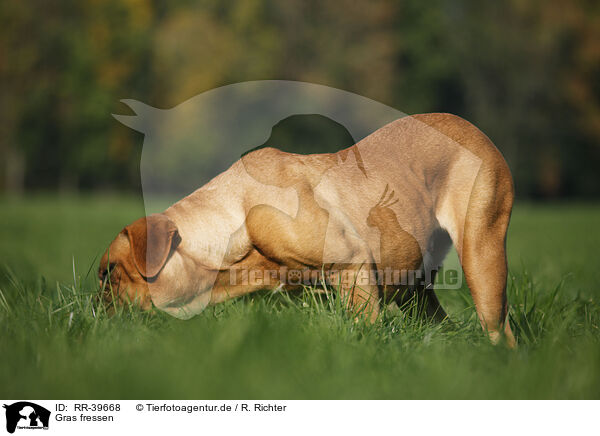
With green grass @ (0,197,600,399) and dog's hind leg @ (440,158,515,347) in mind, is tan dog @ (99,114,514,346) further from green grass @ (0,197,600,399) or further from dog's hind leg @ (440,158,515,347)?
green grass @ (0,197,600,399)

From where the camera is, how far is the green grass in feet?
6.64

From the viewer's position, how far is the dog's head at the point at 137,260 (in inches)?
109

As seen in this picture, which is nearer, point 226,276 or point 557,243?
point 226,276

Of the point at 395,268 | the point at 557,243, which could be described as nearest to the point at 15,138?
the point at 557,243

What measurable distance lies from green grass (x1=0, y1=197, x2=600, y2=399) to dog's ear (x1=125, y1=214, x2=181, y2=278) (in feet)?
0.92

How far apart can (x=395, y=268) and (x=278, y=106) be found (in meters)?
1.31

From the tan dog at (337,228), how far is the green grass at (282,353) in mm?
154

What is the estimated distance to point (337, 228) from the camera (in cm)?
297

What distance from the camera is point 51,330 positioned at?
267 centimetres
